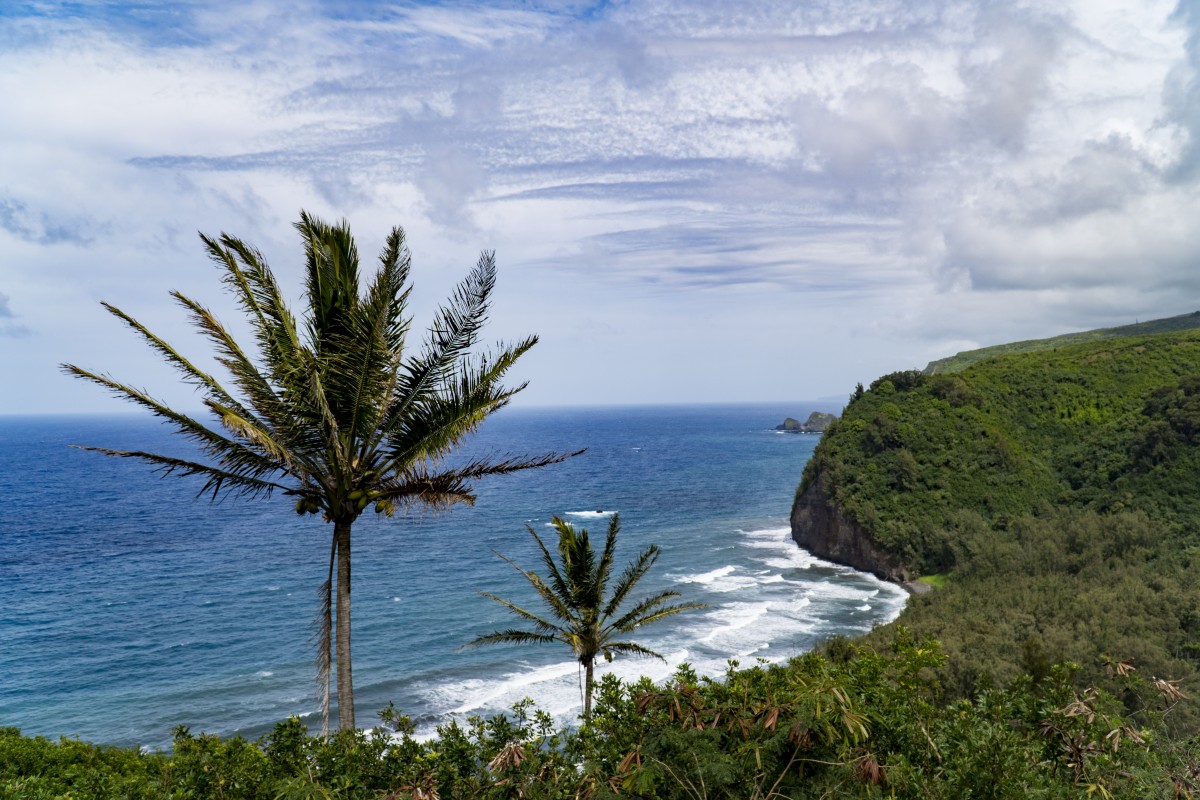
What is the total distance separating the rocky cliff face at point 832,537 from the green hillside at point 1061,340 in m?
90.7

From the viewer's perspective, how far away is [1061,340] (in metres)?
162

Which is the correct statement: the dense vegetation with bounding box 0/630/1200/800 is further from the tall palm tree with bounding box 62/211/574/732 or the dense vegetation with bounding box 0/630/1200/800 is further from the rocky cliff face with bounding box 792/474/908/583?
the rocky cliff face with bounding box 792/474/908/583

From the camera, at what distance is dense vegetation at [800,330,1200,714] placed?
37.2m

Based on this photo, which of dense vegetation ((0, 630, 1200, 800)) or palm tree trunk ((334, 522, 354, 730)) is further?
palm tree trunk ((334, 522, 354, 730))

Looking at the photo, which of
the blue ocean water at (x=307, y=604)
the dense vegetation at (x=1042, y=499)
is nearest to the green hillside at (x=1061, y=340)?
the dense vegetation at (x=1042, y=499)

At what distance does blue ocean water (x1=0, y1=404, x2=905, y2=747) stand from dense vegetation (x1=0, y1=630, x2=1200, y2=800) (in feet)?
13.8

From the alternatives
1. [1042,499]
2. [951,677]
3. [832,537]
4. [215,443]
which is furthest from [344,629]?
[1042,499]

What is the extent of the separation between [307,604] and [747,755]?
53037 mm

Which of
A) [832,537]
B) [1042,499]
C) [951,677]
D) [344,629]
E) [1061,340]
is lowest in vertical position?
[951,677]

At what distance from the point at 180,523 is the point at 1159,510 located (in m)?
94.5

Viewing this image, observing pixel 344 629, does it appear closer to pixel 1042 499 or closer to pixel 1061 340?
pixel 1042 499

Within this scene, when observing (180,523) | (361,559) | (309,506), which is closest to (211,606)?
(361,559)

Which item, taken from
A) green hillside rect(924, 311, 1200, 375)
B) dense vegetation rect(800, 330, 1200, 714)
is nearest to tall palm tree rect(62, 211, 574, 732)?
dense vegetation rect(800, 330, 1200, 714)

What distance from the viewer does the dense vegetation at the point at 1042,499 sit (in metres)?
37.2
